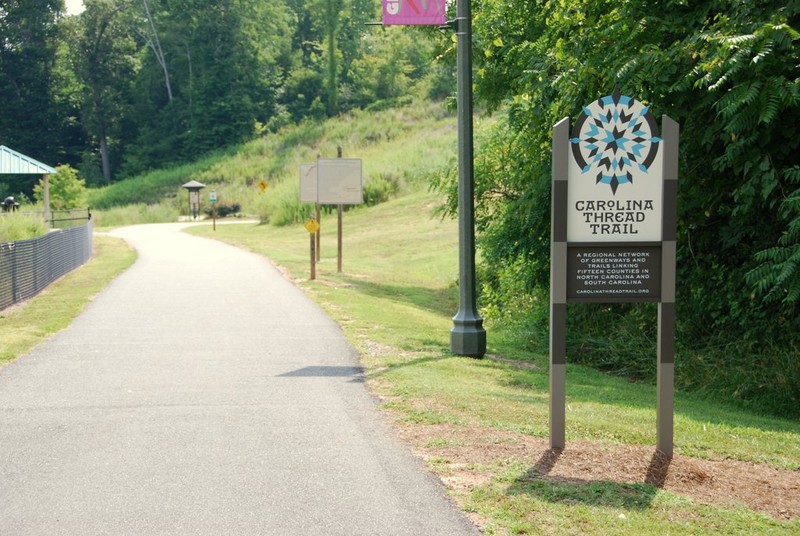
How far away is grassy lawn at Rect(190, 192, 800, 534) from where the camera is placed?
6051 millimetres

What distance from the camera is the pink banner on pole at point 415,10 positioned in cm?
1223

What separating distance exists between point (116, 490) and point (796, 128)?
8.66 m

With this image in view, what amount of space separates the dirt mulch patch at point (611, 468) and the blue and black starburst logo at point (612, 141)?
1.93 meters

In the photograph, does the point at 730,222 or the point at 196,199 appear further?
the point at 196,199

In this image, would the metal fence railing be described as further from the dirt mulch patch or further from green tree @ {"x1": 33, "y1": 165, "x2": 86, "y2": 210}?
green tree @ {"x1": 33, "y1": 165, "x2": 86, "y2": 210}

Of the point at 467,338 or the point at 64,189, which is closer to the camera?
the point at 467,338

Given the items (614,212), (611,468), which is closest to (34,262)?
(614,212)

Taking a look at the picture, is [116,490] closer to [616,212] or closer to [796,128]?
[616,212]

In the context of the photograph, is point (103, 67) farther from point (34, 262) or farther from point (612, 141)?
point (612, 141)

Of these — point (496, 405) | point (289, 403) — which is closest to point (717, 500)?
point (496, 405)

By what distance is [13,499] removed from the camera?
20.9 feet

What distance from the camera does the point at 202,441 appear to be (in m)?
7.90

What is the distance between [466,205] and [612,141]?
546cm

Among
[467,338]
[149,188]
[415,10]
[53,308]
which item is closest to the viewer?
[415,10]
